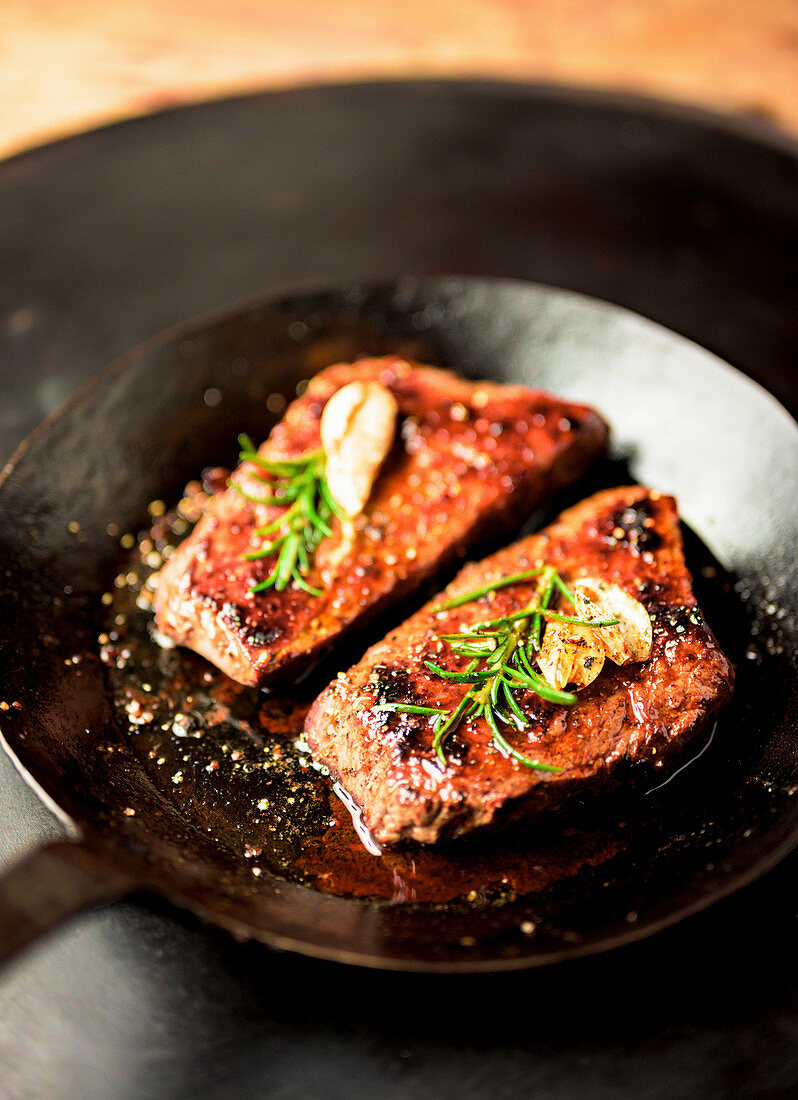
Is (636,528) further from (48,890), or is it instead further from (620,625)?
(48,890)

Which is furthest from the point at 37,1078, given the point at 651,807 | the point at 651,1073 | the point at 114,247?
the point at 114,247

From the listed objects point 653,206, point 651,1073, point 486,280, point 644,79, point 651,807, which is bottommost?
point 651,1073

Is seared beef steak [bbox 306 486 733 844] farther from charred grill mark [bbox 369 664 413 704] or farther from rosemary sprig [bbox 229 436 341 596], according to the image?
rosemary sprig [bbox 229 436 341 596]

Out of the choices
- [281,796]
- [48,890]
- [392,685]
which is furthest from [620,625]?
[48,890]

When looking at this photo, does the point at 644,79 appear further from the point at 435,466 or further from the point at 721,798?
the point at 721,798

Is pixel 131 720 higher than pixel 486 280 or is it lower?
lower
